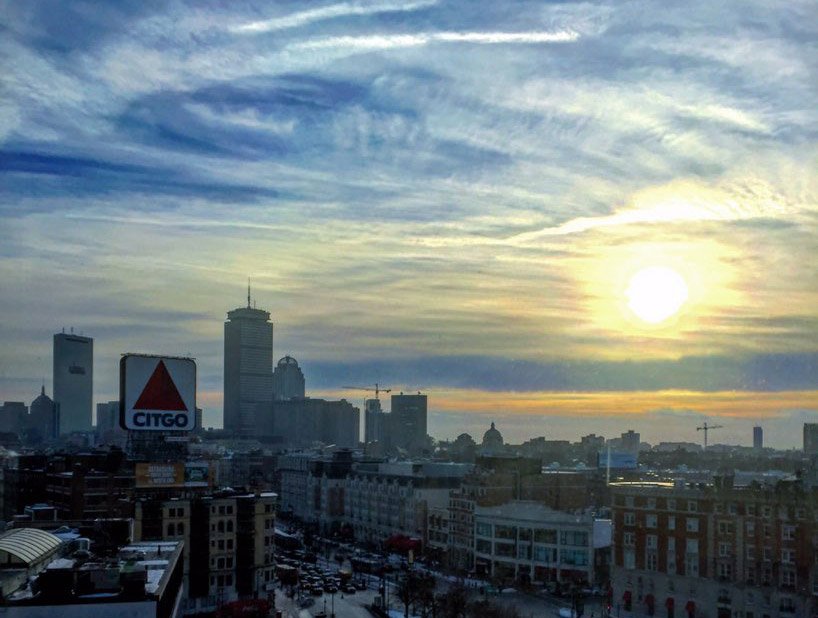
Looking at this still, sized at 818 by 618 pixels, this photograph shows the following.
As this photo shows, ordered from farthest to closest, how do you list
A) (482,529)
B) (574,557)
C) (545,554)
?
1. (482,529)
2. (545,554)
3. (574,557)

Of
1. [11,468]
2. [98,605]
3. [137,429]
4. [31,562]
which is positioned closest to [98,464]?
[11,468]

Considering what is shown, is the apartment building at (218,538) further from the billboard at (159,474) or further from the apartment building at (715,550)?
the apartment building at (715,550)

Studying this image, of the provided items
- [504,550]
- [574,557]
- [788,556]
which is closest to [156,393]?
[788,556]

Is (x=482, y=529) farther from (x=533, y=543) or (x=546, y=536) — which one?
(x=546, y=536)

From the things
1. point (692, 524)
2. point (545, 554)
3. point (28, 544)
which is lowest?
point (545, 554)

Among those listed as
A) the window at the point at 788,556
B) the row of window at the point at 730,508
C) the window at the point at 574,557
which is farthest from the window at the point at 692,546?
the window at the point at 574,557
